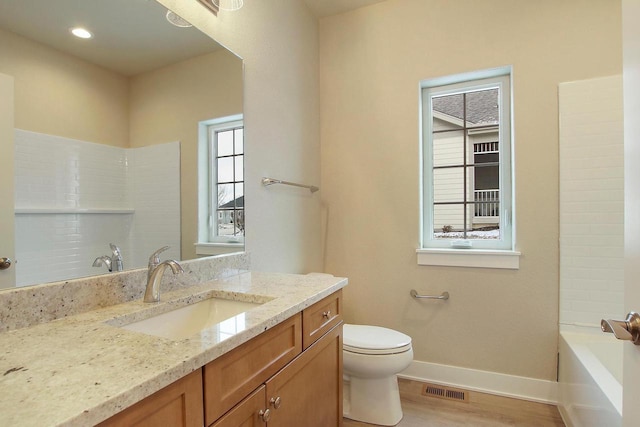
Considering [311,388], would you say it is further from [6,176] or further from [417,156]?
[417,156]

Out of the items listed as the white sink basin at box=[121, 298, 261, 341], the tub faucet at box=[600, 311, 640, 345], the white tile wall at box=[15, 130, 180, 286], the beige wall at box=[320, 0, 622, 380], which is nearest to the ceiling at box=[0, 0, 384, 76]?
the white tile wall at box=[15, 130, 180, 286]

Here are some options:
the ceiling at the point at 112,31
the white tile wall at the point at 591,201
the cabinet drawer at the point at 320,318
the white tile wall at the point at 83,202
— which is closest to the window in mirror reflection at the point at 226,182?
the white tile wall at the point at 83,202

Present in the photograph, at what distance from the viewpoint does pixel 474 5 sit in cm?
212

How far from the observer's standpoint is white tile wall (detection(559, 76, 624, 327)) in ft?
6.02

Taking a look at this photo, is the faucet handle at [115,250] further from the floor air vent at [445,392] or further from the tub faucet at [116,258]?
the floor air vent at [445,392]

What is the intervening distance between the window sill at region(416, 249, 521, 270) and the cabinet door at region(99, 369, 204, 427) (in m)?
1.81

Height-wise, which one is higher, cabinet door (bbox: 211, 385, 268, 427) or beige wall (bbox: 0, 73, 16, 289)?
beige wall (bbox: 0, 73, 16, 289)

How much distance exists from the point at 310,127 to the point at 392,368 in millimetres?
1637

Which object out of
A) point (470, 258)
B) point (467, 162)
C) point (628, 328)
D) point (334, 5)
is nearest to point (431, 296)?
point (470, 258)

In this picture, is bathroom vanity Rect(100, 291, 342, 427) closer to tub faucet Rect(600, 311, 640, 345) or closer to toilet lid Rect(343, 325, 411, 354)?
toilet lid Rect(343, 325, 411, 354)

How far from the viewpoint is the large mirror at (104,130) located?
0.90 m

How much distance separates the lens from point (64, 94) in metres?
0.99

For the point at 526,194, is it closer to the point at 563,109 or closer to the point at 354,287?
the point at 563,109

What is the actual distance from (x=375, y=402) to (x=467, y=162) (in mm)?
1627
